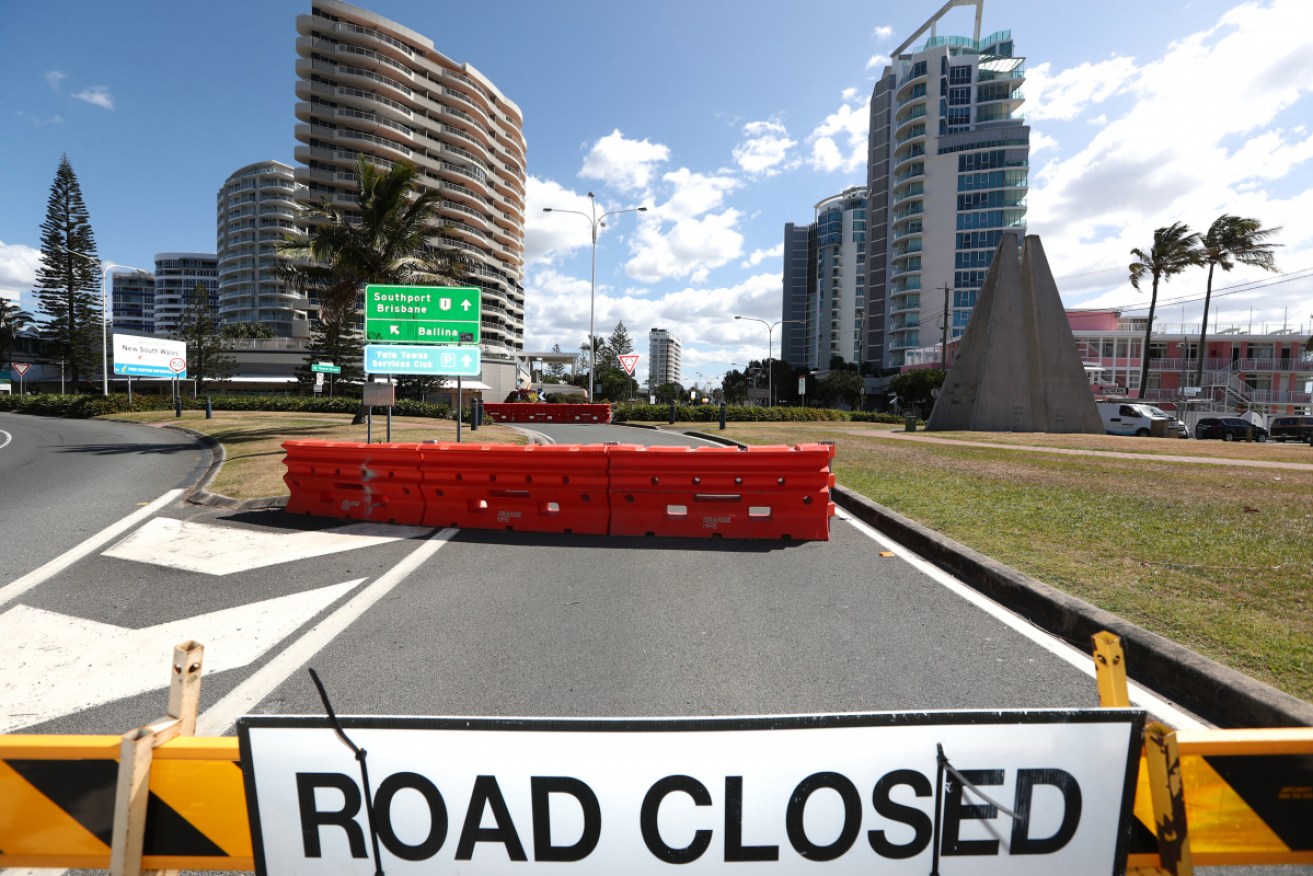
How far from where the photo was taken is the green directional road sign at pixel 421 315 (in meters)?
13.4

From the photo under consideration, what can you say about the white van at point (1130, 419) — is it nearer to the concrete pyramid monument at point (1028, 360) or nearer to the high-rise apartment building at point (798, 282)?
the concrete pyramid monument at point (1028, 360)

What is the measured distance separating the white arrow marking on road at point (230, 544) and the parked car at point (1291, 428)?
4398 cm

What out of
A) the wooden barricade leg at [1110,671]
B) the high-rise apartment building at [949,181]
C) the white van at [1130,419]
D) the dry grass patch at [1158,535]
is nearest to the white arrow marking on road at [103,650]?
the wooden barricade leg at [1110,671]

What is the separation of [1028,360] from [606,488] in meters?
28.4

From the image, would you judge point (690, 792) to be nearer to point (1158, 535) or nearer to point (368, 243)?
point (1158, 535)

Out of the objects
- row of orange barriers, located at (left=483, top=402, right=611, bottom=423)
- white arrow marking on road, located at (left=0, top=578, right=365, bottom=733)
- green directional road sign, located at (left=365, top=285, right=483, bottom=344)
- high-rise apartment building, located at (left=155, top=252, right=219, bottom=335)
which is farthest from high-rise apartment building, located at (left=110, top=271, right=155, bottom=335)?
white arrow marking on road, located at (left=0, top=578, right=365, bottom=733)

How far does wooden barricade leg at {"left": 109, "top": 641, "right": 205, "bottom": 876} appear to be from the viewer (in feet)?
4.58

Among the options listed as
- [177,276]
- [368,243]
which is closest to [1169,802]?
[368,243]

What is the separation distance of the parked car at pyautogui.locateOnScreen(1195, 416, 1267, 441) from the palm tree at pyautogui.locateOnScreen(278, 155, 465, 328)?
39.0 metres

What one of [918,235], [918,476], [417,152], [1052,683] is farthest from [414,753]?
[918,235]

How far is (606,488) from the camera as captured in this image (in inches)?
298

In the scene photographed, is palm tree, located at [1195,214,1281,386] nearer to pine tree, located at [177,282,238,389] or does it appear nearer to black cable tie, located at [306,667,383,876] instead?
black cable tie, located at [306,667,383,876]

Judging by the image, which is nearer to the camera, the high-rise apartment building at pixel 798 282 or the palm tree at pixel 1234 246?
the palm tree at pixel 1234 246

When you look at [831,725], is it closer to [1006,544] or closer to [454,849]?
[454,849]
